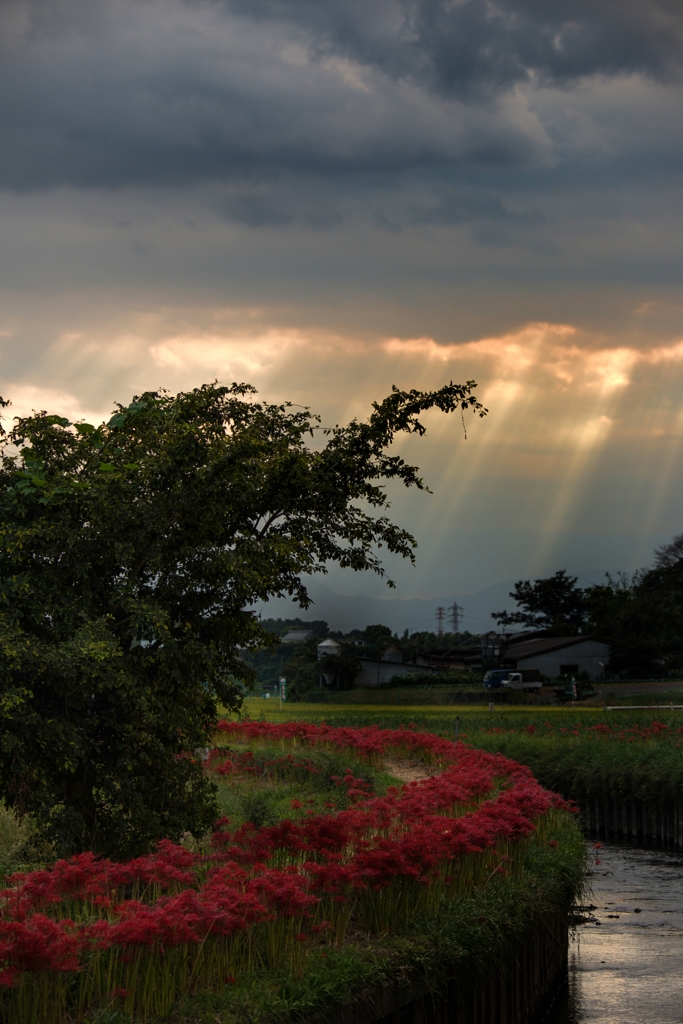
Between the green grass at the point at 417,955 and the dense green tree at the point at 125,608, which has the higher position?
the dense green tree at the point at 125,608

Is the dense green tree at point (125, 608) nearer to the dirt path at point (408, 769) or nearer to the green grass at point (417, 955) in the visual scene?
the green grass at point (417, 955)

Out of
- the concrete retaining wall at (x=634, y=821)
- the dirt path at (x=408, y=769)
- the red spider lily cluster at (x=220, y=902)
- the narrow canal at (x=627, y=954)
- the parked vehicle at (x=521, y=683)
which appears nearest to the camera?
the red spider lily cluster at (x=220, y=902)

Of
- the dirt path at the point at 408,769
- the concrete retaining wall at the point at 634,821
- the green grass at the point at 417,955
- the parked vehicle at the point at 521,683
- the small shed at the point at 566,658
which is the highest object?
the small shed at the point at 566,658

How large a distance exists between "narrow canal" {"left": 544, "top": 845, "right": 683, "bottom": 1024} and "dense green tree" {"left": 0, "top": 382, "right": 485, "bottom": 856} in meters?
5.08

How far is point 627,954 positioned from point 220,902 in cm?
848

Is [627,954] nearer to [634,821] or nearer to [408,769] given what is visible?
[408,769]

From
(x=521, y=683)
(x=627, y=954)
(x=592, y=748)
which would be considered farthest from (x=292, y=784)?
(x=521, y=683)

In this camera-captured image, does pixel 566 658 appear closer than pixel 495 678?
No

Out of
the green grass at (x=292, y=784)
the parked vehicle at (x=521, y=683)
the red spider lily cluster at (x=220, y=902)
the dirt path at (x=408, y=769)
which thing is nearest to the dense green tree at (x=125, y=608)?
the red spider lily cluster at (x=220, y=902)

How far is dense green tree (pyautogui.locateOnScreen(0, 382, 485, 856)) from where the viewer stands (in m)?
9.39

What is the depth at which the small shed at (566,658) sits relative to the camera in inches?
2817

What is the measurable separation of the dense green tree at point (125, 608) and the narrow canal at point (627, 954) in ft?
16.7

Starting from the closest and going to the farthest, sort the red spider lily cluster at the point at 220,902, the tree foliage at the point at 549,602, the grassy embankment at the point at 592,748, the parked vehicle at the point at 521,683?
1. the red spider lily cluster at the point at 220,902
2. the grassy embankment at the point at 592,748
3. the parked vehicle at the point at 521,683
4. the tree foliage at the point at 549,602

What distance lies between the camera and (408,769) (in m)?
25.5
